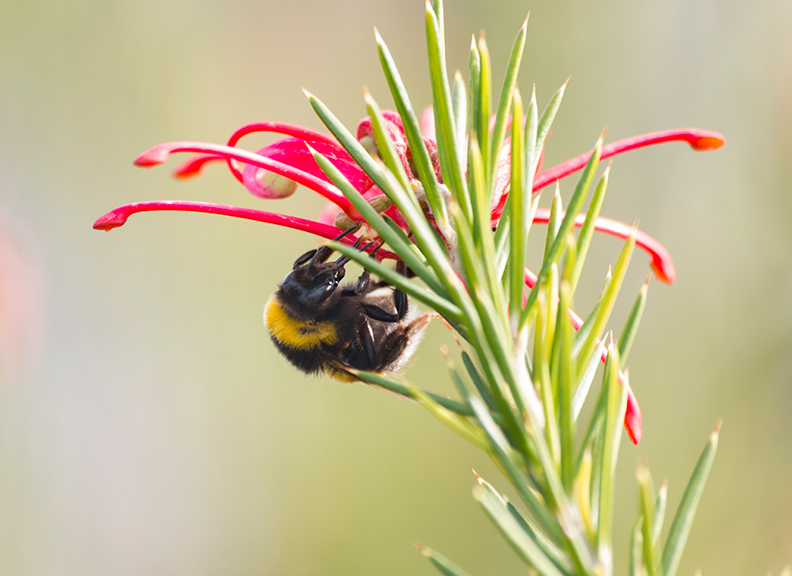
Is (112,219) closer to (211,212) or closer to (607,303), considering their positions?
(211,212)

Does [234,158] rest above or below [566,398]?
above

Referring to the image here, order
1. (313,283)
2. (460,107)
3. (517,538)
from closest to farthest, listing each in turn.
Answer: (517,538) → (460,107) → (313,283)

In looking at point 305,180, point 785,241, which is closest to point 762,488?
point 785,241

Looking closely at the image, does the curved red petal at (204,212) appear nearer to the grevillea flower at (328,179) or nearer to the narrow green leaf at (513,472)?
the grevillea flower at (328,179)

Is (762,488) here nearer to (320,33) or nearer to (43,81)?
(320,33)

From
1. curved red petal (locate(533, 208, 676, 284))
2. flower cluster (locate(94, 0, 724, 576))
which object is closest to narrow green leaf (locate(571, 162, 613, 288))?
flower cluster (locate(94, 0, 724, 576))

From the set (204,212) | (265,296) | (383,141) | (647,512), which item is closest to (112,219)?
(204,212)

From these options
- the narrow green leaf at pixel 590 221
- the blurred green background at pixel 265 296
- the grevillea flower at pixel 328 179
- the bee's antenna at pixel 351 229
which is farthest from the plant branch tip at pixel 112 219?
the blurred green background at pixel 265 296
